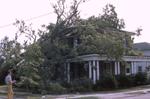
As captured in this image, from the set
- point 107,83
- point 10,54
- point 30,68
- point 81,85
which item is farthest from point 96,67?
point 10,54

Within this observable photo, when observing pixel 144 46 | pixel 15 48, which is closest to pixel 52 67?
pixel 15 48

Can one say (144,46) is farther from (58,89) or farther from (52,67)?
(58,89)

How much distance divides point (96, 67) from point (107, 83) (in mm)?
1949

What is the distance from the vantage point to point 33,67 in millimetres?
34281

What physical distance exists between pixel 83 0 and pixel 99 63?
23.4ft

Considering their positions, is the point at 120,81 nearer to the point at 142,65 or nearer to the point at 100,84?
the point at 100,84

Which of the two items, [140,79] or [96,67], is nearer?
[96,67]

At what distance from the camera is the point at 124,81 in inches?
1577

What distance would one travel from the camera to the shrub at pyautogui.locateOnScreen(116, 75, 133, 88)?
3991cm

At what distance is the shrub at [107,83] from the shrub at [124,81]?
1.38 metres

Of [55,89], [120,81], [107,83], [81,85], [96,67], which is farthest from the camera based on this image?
[120,81]

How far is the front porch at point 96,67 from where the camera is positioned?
129 feet

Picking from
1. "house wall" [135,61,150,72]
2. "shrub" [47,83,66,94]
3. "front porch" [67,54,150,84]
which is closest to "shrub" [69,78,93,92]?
"shrub" [47,83,66,94]

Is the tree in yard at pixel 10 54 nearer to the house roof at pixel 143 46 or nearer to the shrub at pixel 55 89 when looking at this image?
the shrub at pixel 55 89
